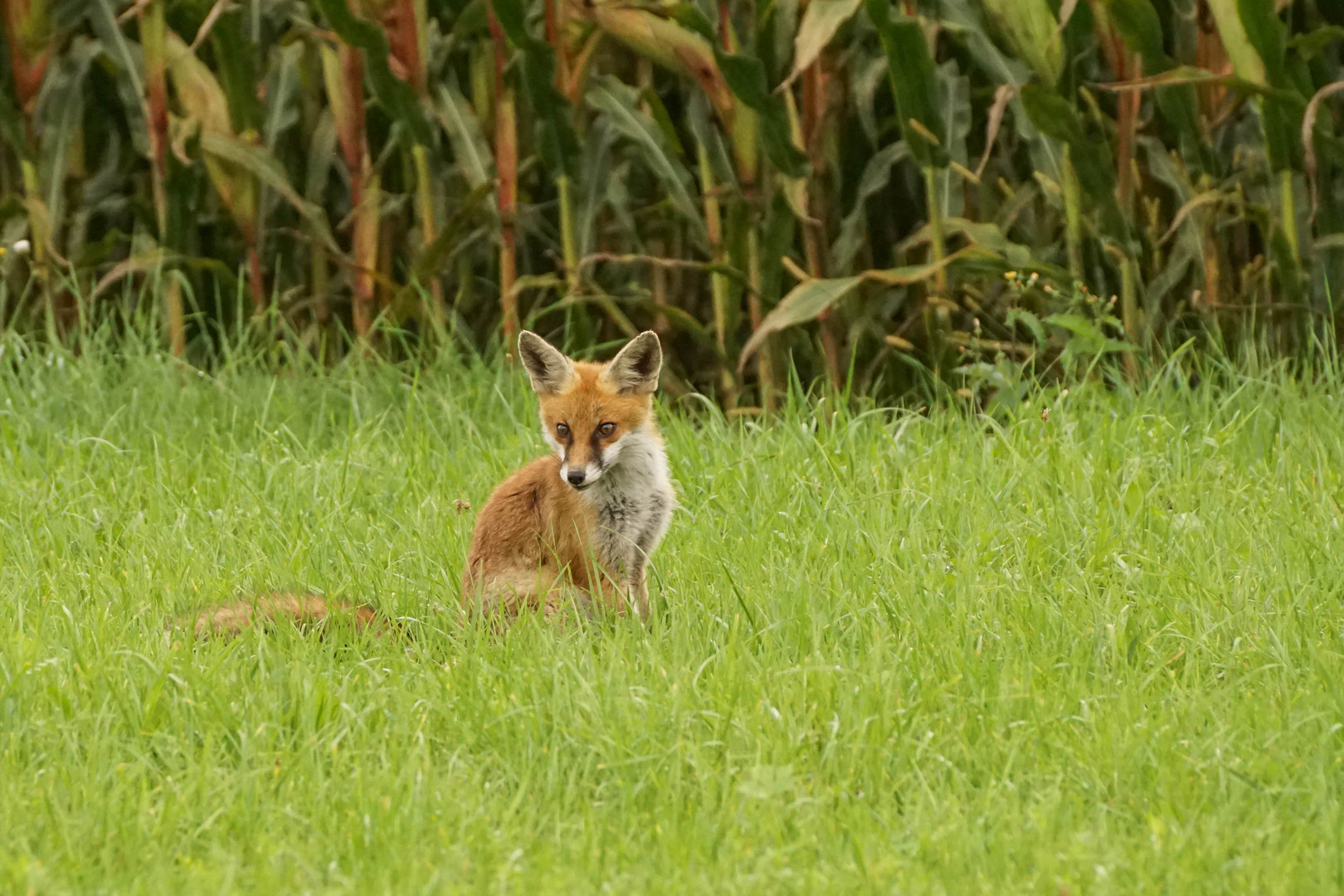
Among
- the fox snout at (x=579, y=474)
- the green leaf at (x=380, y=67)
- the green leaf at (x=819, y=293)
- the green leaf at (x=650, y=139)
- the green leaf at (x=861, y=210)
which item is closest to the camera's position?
the fox snout at (x=579, y=474)

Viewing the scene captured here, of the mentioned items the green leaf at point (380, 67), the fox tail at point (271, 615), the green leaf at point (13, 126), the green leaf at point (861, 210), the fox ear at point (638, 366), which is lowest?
the fox tail at point (271, 615)

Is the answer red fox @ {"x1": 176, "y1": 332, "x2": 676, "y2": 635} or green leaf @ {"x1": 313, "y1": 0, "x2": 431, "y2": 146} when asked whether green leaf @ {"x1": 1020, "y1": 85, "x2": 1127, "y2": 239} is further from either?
green leaf @ {"x1": 313, "y1": 0, "x2": 431, "y2": 146}

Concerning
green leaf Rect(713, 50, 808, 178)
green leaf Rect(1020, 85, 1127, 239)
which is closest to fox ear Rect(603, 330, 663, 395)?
green leaf Rect(713, 50, 808, 178)

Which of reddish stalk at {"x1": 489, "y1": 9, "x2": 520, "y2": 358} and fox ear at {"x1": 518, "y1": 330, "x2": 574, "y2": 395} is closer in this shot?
fox ear at {"x1": 518, "y1": 330, "x2": 574, "y2": 395}

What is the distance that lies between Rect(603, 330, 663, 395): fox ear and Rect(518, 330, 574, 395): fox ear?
0.14 m

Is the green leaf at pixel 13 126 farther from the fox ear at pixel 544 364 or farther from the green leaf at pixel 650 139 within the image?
the fox ear at pixel 544 364

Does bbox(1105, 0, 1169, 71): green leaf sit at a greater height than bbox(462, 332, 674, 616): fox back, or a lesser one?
greater

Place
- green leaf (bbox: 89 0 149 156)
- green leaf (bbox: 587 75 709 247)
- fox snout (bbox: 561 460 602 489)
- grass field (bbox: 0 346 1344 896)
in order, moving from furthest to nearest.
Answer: green leaf (bbox: 89 0 149 156) < green leaf (bbox: 587 75 709 247) < fox snout (bbox: 561 460 602 489) < grass field (bbox: 0 346 1344 896)

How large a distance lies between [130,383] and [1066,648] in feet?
15.3

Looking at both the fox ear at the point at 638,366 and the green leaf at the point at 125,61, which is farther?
the green leaf at the point at 125,61

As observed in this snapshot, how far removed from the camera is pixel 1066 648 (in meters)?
4.33

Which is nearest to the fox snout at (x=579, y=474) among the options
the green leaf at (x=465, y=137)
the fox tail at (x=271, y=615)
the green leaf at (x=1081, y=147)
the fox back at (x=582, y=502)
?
the fox back at (x=582, y=502)

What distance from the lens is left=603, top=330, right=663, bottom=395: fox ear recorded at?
502 cm

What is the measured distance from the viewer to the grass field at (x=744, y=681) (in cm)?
332
